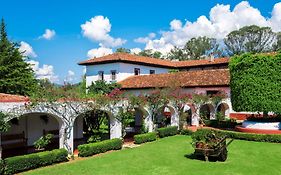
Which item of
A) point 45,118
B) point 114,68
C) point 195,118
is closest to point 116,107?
point 45,118

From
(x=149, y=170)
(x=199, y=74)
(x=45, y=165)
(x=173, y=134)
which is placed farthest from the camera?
(x=199, y=74)

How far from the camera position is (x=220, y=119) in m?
29.8

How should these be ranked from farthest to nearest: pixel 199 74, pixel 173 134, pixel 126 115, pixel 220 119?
pixel 199 74 → pixel 220 119 → pixel 173 134 → pixel 126 115

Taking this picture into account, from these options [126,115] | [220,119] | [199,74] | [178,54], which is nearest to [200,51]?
[178,54]

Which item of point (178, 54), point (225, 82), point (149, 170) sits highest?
point (178, 54)

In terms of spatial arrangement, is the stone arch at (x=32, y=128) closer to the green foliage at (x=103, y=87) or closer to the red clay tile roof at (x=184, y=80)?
the green foliage at (x=103, y=87)

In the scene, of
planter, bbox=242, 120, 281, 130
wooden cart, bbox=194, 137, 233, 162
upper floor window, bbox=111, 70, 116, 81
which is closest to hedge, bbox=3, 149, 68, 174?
wooden cart, bbox=194, 137, 233, 162

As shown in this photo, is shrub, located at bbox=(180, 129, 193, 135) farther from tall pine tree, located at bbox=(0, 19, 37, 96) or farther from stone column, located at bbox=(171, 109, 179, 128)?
tall pine tree, located at bbox=(0, 19, 37, 96)

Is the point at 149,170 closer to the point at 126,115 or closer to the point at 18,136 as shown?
the point at 126,115

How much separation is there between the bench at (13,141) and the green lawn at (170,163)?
5.87 meters

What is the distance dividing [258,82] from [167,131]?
8267 millimetres

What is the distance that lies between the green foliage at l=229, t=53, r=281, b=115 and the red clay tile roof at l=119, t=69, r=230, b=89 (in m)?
7.80

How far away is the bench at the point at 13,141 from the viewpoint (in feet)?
63.1

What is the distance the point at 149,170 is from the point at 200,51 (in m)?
57.3
